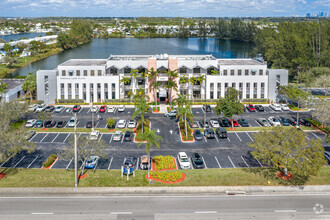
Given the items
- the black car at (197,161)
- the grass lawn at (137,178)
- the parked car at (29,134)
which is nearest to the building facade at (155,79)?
the parked car at (29,134)

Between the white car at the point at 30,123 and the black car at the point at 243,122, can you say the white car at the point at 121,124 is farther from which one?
the black car at the point at 243,122

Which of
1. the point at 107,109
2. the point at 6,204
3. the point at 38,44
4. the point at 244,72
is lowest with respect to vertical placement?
the point at 6,204

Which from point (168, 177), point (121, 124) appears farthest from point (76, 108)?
point (168, 177)

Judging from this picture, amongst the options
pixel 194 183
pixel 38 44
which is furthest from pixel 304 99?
pixel 38 44

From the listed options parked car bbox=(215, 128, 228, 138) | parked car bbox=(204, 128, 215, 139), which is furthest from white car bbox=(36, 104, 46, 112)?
parked car bbox=(215, 128, 228, 138)

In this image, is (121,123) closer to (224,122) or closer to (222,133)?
(222,133)

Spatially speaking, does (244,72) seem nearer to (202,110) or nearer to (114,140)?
(202,110)

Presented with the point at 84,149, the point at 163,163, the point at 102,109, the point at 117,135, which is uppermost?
the point at 102,109
